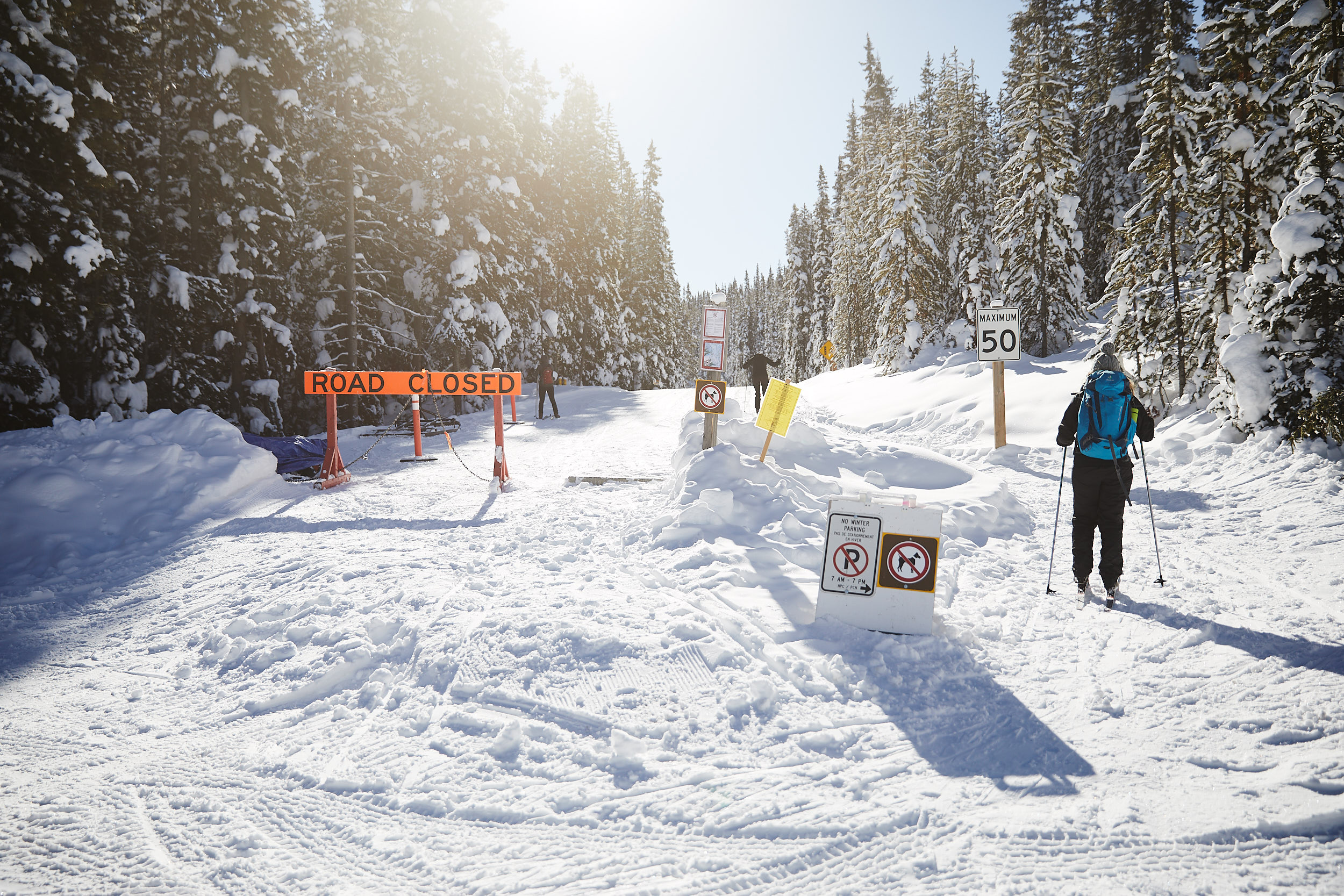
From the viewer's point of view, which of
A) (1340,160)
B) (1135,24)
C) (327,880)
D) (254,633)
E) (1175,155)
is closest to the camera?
(327,880)

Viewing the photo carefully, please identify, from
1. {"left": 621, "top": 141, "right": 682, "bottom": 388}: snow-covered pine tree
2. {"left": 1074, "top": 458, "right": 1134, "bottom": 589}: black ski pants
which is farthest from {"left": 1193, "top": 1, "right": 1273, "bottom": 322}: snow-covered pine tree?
{"left": 621, "top": 141, "right": 682, "bottom": 388}: snow-covered pine tree

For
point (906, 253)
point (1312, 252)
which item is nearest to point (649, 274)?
point (906, 253)

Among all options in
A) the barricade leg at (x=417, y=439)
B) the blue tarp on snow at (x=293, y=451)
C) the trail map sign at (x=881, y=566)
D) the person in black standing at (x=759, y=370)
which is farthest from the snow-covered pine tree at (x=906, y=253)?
the trail map sign at (x=881, y=566)

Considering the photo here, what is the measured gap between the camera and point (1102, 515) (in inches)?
215

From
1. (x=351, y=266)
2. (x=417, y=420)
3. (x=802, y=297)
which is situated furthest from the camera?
(x=802, y=297)

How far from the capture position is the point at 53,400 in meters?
13.5

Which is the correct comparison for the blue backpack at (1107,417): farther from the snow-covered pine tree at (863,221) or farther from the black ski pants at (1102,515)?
the snow-covered pine tree at (863,221)

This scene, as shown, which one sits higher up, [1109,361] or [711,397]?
[1109,361]

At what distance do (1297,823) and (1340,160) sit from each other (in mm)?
10543

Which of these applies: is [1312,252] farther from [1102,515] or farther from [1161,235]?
[1102,515]

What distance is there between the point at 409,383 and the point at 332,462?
1.84 meters

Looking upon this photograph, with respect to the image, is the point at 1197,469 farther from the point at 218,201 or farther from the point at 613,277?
the point at 613,277

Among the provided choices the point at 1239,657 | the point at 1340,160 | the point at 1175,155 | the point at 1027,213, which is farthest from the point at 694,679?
the point at 1027,213

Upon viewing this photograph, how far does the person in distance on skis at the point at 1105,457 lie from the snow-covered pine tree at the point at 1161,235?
888 centimetres
